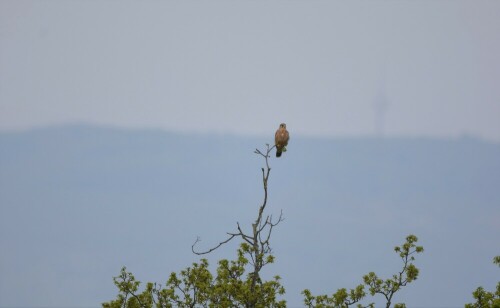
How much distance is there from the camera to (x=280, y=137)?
20297 mm

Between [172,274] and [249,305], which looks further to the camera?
[172,274]

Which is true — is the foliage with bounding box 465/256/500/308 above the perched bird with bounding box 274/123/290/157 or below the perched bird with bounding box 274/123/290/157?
below

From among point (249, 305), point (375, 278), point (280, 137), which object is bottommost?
point (249, 305)

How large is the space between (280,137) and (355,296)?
4634 mm

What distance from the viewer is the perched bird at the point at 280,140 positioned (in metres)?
20.2

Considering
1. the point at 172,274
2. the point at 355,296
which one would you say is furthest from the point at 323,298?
the point at 172,274

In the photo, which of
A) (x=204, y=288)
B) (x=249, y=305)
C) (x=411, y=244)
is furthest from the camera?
(x=411, y=244)

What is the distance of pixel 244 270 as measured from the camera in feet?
60.3

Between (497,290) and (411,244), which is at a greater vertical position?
(411,244)

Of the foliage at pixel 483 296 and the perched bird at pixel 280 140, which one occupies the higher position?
the perched bird at pixel 280 140

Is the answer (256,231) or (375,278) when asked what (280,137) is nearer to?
(256,231)

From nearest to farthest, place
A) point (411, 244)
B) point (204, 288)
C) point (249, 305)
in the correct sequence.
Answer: point (249, 305), point (204, 288), point (411, 244)

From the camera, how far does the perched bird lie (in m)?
20.2

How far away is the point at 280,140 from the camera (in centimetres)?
2028
